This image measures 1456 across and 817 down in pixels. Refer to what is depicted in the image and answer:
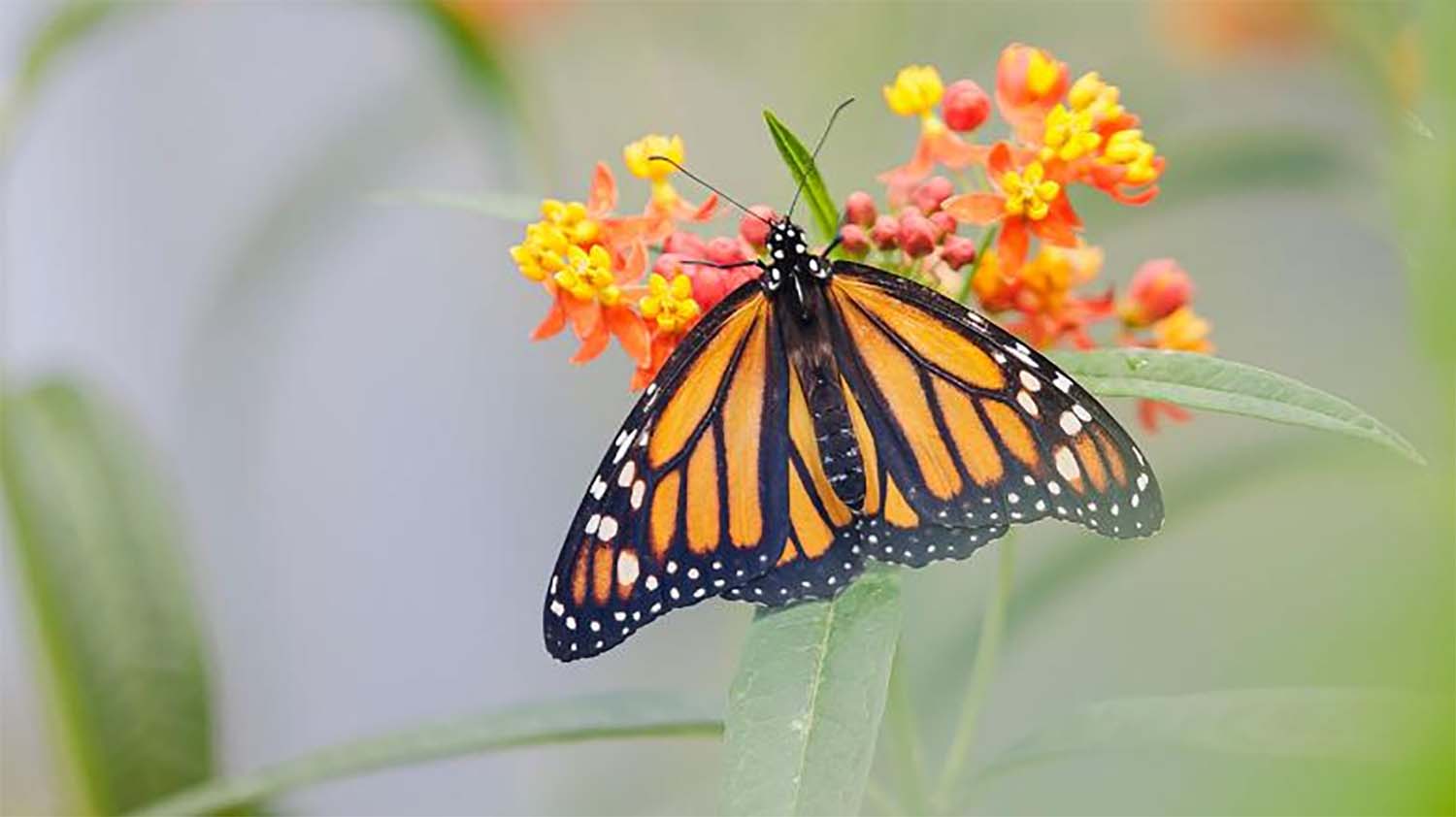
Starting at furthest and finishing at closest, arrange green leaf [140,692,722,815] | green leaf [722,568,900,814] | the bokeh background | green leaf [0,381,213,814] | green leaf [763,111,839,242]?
the bokeh background
green leaf [0,381,213,814]
green leaf [140,692,722,815]
green leaf [763,111,839,242]
green leaf [722,568,900,814]

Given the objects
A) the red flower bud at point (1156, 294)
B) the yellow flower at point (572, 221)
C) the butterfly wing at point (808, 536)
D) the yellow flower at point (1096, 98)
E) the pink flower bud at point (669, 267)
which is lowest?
the butterfly wing at point (808, 536)

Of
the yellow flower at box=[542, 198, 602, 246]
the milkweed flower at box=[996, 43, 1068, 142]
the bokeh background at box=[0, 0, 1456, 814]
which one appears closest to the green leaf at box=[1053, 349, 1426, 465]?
the milkweed flower at box=[996, 43, 1068, 142]

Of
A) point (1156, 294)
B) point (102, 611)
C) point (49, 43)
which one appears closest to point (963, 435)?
point (1156, 294)

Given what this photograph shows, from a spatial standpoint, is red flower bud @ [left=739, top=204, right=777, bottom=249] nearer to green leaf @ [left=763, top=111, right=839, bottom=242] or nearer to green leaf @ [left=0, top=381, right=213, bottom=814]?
green leaf @ [left=763, top=111, right=839, bottom=242]

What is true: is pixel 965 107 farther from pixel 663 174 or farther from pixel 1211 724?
pixel 1211 724

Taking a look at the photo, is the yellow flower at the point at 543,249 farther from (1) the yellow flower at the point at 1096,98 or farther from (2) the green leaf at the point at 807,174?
(1) the yellow flower at the point at 1096,98

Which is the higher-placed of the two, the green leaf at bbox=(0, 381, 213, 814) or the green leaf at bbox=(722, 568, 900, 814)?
the green leaf at bbox=(0, 381, 213, 814)

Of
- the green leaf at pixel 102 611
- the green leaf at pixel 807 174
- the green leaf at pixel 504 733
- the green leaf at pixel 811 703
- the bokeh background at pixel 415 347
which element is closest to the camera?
the green leaf at pixel 811 703

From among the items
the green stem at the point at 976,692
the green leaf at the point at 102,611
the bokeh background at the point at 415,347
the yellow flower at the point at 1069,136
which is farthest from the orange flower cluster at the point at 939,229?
the bokeh background at the point at 415,347

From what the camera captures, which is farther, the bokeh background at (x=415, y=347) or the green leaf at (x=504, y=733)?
the bokeh background at (x=415, y=347)
